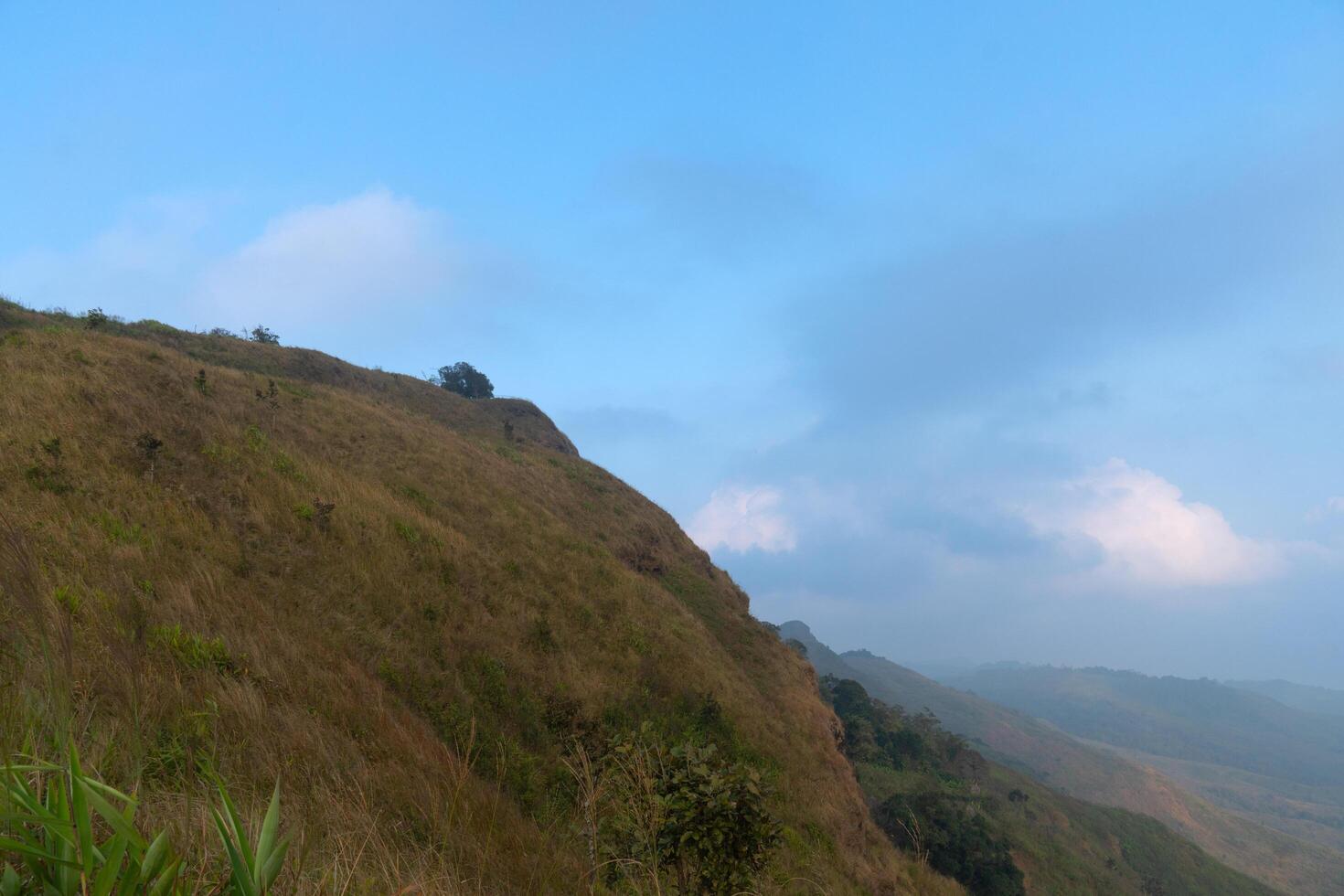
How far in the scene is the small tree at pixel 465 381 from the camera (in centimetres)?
6225

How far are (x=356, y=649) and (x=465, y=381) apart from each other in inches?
2234

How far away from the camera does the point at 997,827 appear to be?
33875mm

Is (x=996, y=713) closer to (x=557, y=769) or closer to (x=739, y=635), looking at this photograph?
(x=739, y=635)

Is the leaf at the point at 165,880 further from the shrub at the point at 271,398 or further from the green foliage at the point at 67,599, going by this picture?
the shrub at the point at 271,398

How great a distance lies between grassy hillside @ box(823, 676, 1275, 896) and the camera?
964 inches

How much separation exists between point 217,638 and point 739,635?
21384 millimetres

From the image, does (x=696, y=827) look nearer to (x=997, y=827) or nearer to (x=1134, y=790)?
(x=997, y=827)

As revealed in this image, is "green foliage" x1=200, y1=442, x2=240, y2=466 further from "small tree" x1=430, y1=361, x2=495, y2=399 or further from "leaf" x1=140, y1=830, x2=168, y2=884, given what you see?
"small tree" x1=430, y1=361, x2=495, y2=399

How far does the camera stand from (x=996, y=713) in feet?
520

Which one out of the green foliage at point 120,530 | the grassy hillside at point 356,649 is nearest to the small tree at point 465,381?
the grassy hillside at point 356,649

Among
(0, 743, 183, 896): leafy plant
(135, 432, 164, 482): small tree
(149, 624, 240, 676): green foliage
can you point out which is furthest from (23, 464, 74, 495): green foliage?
(0, 743, 183, 896): leafy plant

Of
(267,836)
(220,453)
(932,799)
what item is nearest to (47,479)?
(220,453)

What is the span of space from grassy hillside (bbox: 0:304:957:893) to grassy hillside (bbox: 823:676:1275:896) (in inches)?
271

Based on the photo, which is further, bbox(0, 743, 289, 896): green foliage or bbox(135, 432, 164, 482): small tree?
bbox(135, 432, 164, 482): small tree
